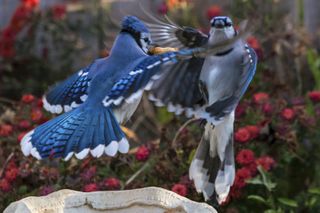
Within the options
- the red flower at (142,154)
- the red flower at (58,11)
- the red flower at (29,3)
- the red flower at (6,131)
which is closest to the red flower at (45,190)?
the red flower at (142,154)

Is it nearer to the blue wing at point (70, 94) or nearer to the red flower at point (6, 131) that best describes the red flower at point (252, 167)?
the blue wing at point (70, 94)

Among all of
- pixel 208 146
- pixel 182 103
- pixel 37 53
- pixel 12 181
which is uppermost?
pixel 182 103

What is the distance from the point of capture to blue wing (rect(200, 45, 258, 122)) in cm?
189

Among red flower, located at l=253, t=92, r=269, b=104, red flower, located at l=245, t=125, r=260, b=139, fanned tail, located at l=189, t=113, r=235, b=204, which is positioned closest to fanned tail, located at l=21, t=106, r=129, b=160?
fanned tail, located at l=189, t=113, r=235, b=204

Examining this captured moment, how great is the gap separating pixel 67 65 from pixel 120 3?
0.63m

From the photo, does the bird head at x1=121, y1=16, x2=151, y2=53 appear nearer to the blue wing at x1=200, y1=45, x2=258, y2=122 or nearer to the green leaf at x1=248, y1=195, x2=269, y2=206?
the blue wing at x1=200, y1=45, x2=258, y2=122

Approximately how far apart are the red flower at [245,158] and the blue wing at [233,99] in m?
0.65

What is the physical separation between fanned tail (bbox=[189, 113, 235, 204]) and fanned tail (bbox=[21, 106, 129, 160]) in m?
0.34

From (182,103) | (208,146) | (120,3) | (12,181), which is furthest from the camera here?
(120,3)

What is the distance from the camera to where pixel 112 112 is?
1.90 meters

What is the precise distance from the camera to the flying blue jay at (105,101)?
5.94ft

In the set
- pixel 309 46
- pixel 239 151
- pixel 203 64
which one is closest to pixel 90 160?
pixel 239 151

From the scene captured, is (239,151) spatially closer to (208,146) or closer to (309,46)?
(208,146)

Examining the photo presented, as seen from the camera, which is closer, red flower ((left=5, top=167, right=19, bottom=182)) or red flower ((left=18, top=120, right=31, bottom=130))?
red flower ((left=5, top=167, right=19, bottom=182))
